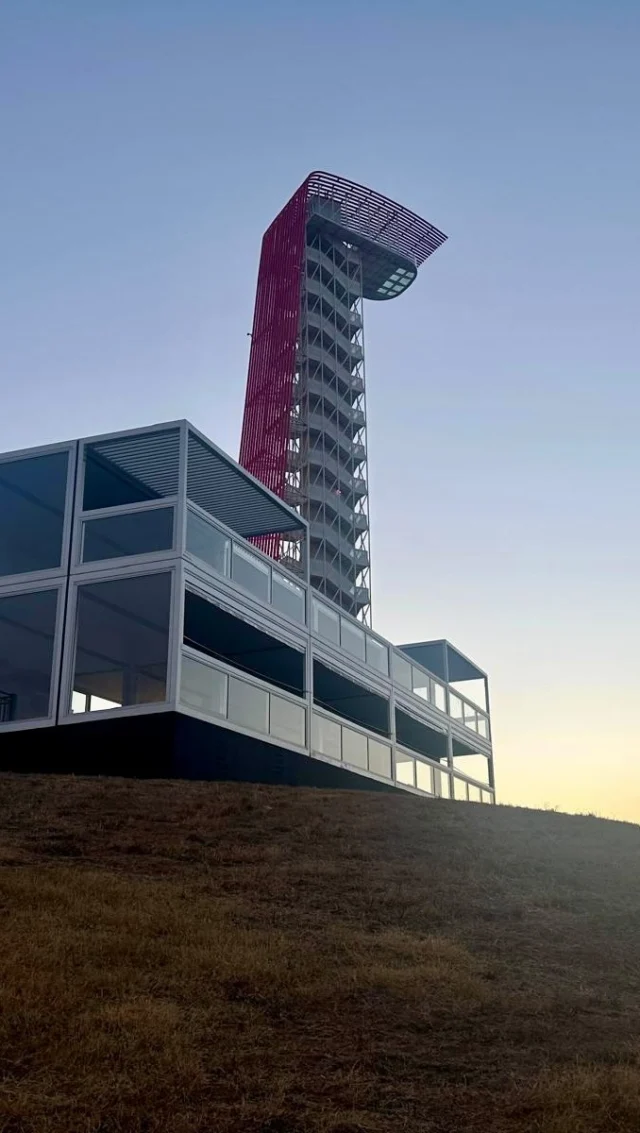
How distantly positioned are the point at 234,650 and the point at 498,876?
1848 cm

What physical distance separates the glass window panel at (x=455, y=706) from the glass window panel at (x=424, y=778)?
21.4 ft

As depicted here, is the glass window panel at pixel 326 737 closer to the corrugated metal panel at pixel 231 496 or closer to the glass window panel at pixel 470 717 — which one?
the corrugated metal panel at pixel 231 496

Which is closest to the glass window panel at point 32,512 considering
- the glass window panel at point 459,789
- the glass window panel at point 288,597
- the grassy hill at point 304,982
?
the glass window panel at point 288,597

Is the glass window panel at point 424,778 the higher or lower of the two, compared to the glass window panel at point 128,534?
lower

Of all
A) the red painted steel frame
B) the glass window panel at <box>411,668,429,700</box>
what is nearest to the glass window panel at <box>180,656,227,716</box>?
the glass window panel at <box>411,668,429,700</box>


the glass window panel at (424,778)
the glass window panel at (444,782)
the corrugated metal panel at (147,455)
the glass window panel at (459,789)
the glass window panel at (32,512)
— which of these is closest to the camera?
the corrugated metal panel at (147,455)

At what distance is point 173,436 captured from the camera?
28422 millimetres

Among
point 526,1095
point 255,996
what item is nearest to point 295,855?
point 255,996

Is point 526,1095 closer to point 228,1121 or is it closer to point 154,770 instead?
point 228,1121

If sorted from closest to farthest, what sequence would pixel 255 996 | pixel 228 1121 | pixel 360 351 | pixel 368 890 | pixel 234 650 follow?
1. pixel 228 1121
2. pixel 255 996
3. pixel 368 890
4. pixel 234 650
5. pixel 360 351

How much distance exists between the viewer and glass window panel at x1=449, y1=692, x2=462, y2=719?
5100cm

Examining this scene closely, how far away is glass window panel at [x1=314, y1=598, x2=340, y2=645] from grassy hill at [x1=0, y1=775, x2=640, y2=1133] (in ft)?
57.4

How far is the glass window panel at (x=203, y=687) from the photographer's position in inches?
1040

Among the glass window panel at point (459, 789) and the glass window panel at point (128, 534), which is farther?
the glass window panel at point (459, 789)
